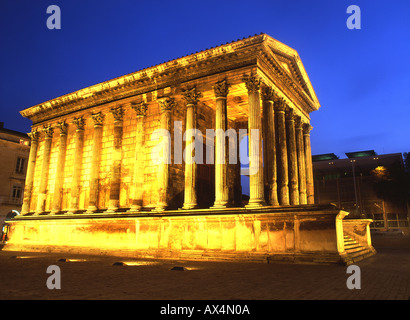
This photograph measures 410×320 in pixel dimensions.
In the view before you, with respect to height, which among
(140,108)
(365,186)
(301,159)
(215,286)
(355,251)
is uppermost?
(140,108)

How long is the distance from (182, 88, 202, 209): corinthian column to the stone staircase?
708 cm

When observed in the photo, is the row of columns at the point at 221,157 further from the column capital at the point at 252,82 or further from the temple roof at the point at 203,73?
the temple roof at the point at 203,73

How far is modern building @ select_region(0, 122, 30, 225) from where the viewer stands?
3814 centimetres

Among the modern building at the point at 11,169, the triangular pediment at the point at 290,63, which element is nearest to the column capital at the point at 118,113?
the triangular pediment at the point at 290,63

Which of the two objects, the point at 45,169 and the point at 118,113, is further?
the point at 45,169

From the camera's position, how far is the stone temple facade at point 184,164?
13.2 metres

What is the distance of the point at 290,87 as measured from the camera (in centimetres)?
1966

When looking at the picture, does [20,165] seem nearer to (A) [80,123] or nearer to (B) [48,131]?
(B) [48,131]

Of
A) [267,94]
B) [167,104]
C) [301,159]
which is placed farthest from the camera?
[301,159]

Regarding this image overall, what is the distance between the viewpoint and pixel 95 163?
19859 mm

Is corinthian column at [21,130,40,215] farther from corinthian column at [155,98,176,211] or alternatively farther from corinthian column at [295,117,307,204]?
corinthian column at [295,117,307,204]

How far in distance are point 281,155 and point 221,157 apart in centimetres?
467

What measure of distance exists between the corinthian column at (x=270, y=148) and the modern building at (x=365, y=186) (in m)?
28.2

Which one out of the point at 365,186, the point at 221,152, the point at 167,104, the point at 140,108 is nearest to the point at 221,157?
the point at 221,152
